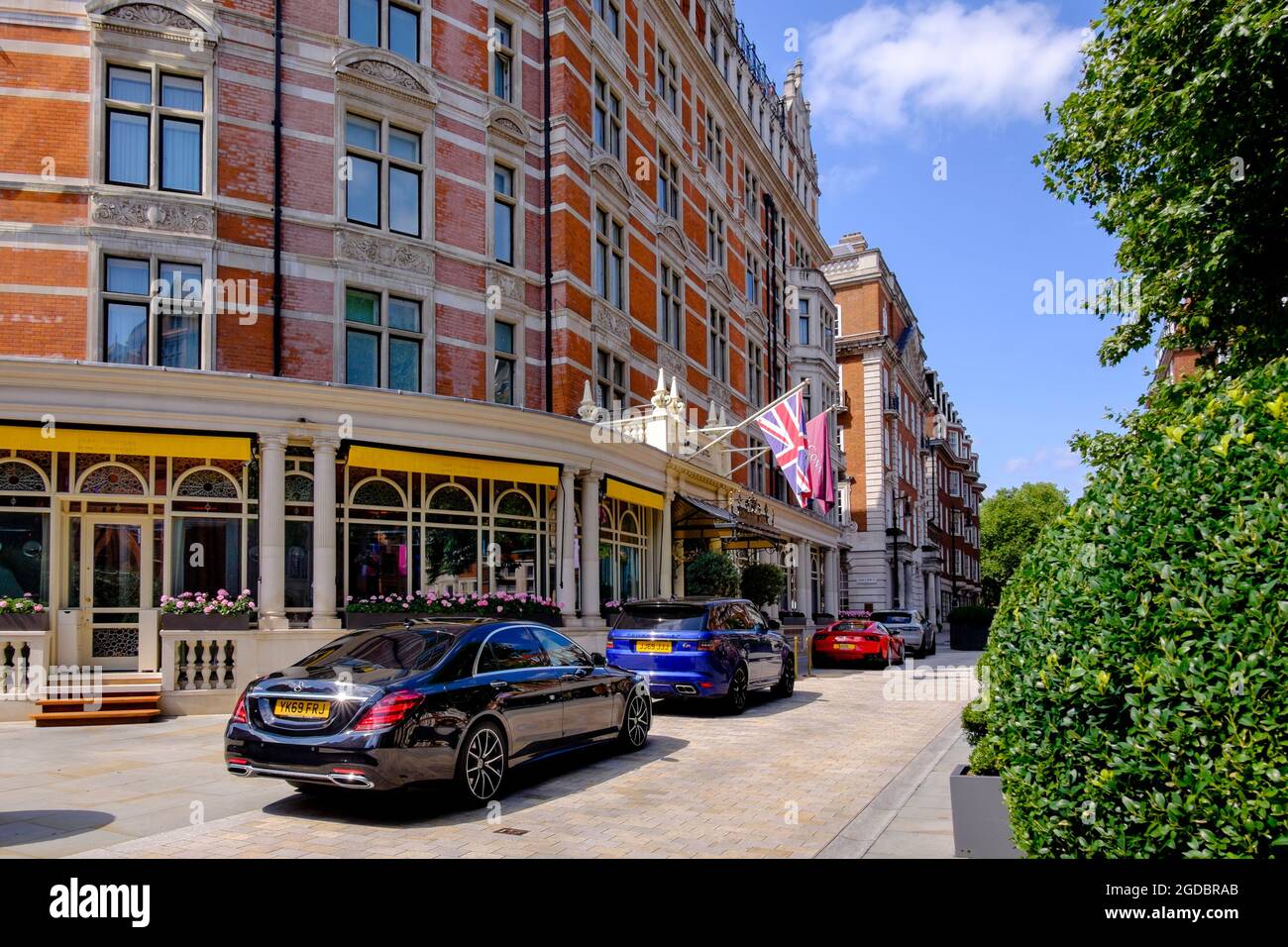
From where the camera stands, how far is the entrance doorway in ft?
48.5

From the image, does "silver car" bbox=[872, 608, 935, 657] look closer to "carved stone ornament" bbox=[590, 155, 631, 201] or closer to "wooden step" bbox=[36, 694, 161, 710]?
"carved stone ornament" bbox=[590, 155, 631, 201]

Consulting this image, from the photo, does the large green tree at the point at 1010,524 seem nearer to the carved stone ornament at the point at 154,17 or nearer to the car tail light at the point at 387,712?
the carved stone ornament at the point at 154,17

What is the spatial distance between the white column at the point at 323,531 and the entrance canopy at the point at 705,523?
10.7m

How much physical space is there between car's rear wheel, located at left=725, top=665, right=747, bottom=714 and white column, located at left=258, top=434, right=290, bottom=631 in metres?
6.94

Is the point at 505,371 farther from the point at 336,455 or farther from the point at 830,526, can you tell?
the point at 830,526

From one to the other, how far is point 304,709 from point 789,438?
16.7 metres

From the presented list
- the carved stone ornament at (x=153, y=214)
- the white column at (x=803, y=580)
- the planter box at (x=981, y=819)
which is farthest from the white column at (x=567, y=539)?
the white column at (x=803, y=580)

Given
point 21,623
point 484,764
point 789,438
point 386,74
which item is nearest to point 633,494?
point 789,438

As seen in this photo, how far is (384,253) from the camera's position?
58.3 feet

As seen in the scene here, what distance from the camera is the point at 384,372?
694 inches

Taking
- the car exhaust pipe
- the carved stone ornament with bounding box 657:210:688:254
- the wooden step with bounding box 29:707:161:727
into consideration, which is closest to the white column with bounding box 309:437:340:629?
the wooden step with bounding box 29:707:161:727

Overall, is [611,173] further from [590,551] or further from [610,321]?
[590,551]

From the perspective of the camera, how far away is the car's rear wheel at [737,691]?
1416 cm
